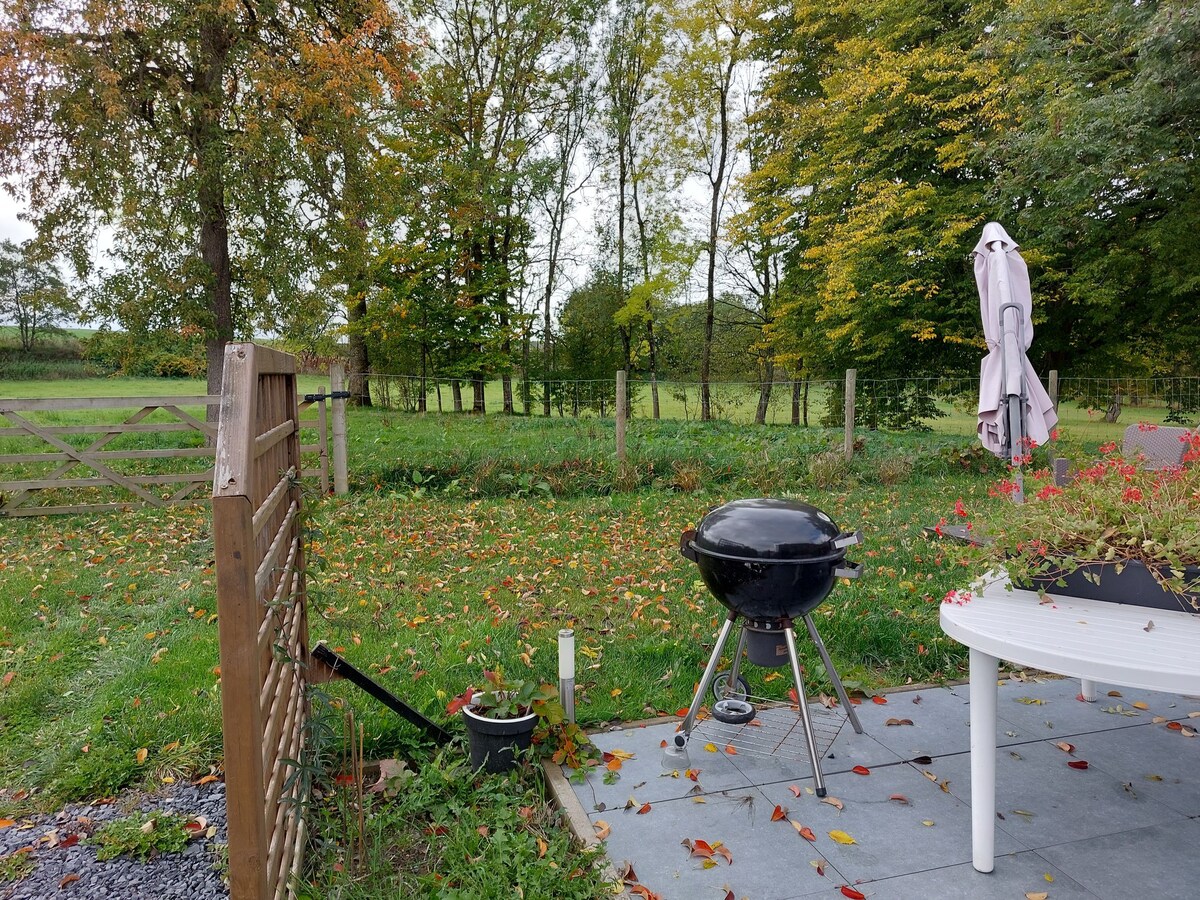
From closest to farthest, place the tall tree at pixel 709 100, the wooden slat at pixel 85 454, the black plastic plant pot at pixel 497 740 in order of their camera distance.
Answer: the black plastic plant pot at pixel 497 740 < the wooden slat at pixel 85 454 < the tall tree at pixel 709 100

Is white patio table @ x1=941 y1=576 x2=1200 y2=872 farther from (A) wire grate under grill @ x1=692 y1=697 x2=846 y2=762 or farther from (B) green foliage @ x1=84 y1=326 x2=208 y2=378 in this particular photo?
(B) green foliage @ x1=84 y1=326 x2=208 y2=378

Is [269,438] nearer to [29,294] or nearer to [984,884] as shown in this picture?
[984,884]

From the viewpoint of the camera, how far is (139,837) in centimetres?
237

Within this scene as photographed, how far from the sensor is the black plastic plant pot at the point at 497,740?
2.79 meters

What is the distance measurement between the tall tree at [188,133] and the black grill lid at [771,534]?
9.33 meters

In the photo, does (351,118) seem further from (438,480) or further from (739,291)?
(739,291)

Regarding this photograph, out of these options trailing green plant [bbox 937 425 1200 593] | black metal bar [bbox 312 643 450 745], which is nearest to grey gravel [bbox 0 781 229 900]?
black metal bar [bbox 312 643 450 745]

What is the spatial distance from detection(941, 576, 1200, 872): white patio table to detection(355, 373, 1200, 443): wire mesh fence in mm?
8084

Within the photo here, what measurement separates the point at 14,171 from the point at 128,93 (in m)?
1.98

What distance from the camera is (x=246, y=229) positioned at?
11.5 m

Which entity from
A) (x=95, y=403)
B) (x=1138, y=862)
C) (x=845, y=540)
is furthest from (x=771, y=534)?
(x=95, y=403)

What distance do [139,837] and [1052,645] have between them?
2872mm

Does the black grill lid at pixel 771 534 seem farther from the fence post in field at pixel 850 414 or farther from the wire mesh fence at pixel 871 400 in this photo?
the wire mesh fence at pixel 871 400

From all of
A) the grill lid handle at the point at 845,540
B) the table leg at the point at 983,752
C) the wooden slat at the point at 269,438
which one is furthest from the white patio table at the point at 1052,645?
the wooden slat at the point at 269,438
